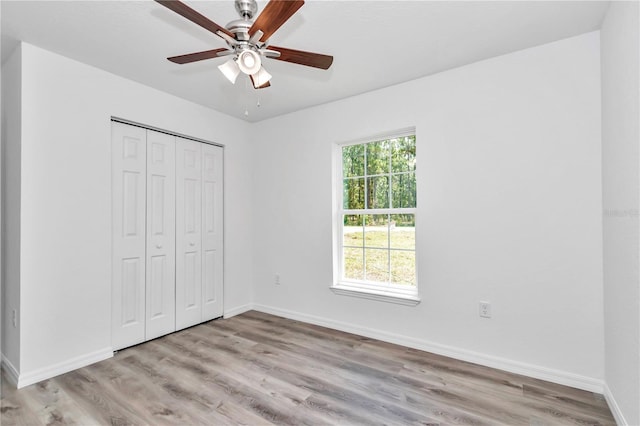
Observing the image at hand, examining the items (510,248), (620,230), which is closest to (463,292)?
(510,248)

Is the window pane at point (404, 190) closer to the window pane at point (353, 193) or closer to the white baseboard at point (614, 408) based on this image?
the window pane at point (353, 193)

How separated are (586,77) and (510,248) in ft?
4.29

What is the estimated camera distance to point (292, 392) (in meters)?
2.18

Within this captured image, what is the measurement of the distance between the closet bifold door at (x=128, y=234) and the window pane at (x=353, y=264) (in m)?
2.05

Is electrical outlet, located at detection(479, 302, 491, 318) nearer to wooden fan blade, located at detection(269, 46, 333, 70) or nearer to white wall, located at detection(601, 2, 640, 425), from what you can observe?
white wall, located at detection(601, 2, 640, 425)

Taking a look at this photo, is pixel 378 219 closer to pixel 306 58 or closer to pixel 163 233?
pixel 306 58

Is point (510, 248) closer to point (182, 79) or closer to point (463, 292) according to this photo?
point (463, 292)

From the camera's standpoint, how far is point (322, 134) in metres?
3.53

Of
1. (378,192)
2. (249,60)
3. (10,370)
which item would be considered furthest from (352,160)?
(10,370)

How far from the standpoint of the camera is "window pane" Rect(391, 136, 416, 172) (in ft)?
10.0

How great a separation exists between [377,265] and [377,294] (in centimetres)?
32

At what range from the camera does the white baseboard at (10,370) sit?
2272 millimetres

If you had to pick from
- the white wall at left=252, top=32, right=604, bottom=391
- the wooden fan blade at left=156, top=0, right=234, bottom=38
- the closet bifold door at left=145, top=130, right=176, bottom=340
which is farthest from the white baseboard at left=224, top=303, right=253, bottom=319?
the wooden fan blade at left=156, top=0, right=234, bottom=38

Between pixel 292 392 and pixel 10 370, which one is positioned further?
pixel 10 370
